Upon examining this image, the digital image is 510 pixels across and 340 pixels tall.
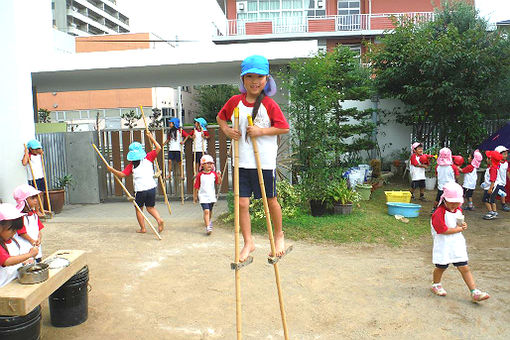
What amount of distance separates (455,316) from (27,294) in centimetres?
460

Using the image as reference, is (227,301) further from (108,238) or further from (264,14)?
(264,14)

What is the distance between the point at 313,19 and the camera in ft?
82.3

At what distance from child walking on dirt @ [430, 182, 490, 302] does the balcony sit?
2132 centimetres

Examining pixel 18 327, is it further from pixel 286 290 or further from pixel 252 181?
pixel 286 290

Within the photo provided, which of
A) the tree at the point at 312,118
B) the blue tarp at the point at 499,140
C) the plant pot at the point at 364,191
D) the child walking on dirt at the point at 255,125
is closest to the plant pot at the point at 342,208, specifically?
the tree at the point at 312,118

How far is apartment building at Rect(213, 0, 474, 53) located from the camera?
977 inches

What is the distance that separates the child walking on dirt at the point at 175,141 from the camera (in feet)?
39.0

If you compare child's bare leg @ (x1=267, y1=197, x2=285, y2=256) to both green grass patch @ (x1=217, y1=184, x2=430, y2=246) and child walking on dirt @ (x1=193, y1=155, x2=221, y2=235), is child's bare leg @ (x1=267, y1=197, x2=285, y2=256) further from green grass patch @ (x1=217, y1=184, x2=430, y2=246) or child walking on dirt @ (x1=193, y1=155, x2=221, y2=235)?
child walking on dirt @ (x1=193, y1=155, x2=221, y2=235)

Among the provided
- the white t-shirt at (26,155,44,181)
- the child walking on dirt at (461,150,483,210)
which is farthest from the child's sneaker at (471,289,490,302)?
the white t-shirt at (26,155,44,181)

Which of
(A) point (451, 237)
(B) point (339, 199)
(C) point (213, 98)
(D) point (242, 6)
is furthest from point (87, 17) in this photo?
(A) point (451, 237)

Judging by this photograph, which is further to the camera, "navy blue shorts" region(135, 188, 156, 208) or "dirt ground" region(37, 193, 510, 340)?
"navy blue shorts" region(135, 188, 156, 208)

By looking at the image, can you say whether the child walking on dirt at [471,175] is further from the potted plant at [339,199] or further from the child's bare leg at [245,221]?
the child's bare leg at [245,221]

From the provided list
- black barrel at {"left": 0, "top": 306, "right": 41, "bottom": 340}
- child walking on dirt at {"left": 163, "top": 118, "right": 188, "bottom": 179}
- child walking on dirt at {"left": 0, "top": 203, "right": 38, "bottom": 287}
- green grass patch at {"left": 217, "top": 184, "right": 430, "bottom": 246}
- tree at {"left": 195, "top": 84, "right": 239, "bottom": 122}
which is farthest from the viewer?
tree at {"left": 195, "top": 84, "right": 239, "bottom": 122}

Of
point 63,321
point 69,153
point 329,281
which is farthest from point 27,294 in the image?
point 69,153
